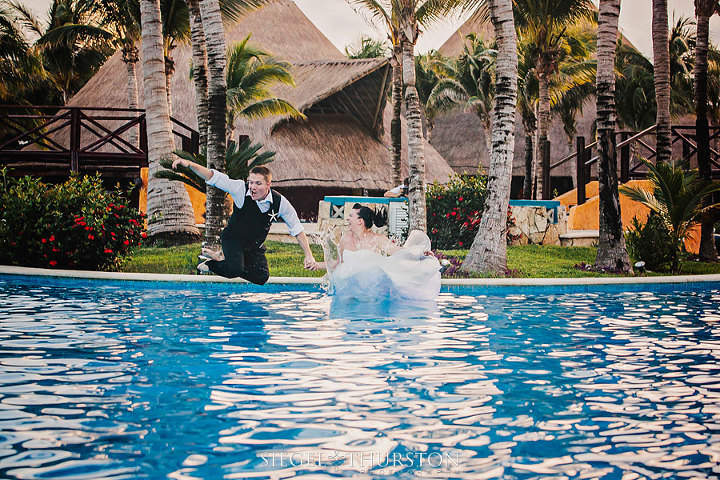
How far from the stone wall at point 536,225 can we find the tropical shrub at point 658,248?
4.84 meters

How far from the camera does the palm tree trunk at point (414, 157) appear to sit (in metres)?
17.6

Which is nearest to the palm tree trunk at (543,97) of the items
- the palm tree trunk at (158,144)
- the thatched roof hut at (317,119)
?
the thatched roof hut at (317,119)

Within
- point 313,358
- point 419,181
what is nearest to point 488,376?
point 313,358

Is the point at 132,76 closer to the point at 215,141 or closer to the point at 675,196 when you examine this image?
the point at 215,141

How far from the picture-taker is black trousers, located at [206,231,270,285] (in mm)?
10508

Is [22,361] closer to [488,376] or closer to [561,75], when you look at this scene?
[488,376]

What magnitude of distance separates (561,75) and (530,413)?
29.3 m

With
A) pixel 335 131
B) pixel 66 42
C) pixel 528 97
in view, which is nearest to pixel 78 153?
pixel 66 42

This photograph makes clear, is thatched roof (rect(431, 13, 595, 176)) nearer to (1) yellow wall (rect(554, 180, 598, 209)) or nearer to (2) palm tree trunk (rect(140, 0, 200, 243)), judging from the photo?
(1) yellow wall (rect(554, 180, 598, 209))

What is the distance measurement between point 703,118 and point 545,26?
8.12 m

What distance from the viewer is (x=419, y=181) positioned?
57.9 ft

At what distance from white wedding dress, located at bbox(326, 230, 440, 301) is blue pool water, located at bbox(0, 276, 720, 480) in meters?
0.67

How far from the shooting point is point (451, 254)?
17.7 m

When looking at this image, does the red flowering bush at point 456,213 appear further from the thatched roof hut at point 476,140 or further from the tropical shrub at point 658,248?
the thatched roof hut at point 476,140
